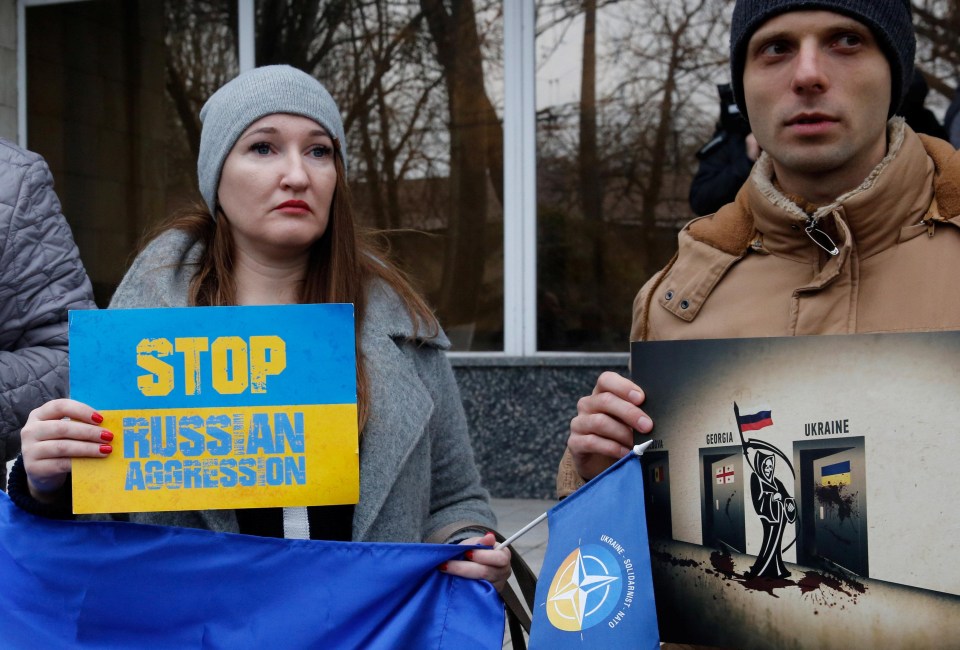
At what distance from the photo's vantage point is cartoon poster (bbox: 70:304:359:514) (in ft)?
5.96

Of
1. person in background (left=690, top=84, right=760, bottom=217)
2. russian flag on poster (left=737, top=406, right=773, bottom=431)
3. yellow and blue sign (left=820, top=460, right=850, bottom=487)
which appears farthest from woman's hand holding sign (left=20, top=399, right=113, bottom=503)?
person in background (left=690, top=84, right=760, bottom=217)

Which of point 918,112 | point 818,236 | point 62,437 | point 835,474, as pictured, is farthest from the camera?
point 918,112

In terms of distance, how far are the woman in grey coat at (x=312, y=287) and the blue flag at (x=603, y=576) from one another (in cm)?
23

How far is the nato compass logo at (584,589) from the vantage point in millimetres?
1625

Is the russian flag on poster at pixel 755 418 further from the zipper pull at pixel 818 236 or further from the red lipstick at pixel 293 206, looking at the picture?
the red lipstick at pixel 293 206

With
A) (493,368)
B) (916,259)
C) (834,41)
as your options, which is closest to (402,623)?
(916,259)

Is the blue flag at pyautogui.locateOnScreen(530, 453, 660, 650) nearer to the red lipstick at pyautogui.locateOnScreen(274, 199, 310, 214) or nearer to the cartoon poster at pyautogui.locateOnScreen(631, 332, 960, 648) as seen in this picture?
the cartoon poster at pyautogui.locateOnScreen(631, 332, 960, 648)

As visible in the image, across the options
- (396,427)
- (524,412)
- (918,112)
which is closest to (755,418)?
(396,427)

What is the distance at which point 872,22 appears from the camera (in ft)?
5.24

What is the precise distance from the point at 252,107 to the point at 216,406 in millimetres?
616

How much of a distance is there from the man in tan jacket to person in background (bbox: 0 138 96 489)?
1.50 m

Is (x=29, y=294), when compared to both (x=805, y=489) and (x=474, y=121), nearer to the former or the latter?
(x=805, y=489)

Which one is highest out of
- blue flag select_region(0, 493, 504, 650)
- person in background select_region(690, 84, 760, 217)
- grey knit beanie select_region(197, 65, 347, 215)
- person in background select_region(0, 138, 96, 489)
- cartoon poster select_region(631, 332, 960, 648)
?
person in background select_region(690, 84, 760, 217)

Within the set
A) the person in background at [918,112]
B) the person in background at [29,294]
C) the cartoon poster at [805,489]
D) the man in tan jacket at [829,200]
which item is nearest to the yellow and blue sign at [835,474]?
the cartoon poster at [805,489]
